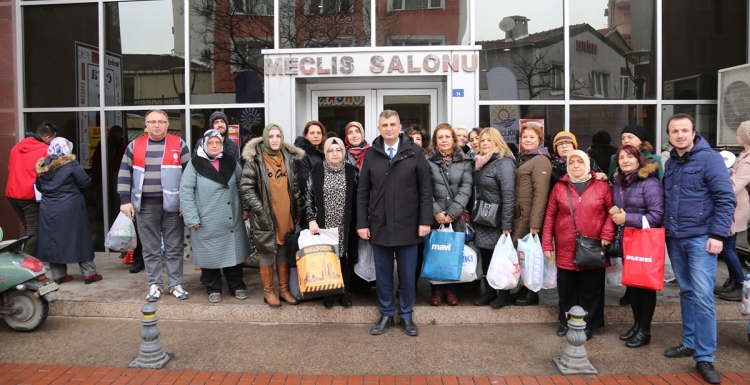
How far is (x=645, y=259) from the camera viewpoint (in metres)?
4.33

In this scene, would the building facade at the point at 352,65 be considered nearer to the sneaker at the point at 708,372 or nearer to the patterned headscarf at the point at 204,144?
the patterned headscarf at the point at 204,144

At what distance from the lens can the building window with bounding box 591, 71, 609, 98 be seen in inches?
315

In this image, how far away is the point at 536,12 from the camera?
26.4ft

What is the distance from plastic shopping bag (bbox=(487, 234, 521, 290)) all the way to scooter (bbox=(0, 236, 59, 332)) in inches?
169

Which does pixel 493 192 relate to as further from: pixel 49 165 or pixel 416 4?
pixel 49 165

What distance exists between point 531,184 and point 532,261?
2.45 ft

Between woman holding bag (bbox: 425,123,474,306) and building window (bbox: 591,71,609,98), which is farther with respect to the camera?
building window (bbox: 591,71,609,98)

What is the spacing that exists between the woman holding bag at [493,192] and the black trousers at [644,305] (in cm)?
117

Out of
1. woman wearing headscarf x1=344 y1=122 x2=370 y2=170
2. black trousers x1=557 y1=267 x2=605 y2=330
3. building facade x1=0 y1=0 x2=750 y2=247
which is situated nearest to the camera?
black trousers x1=557 y1=267 x2=605 y2=330

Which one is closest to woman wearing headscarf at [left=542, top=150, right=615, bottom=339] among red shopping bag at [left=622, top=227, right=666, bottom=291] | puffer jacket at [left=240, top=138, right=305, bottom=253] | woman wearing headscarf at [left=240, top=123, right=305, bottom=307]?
red shopping bag at [left=622, top=227, right=666, bottom=291]

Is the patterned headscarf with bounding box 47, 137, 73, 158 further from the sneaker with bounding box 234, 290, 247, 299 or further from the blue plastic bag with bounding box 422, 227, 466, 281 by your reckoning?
the blue plastic bag with bounding box 422, 227, 466, 281

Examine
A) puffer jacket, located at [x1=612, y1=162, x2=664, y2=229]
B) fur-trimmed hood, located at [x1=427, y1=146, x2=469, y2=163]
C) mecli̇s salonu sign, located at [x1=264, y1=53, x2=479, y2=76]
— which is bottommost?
puffer jacket, located at [x1=612, y1=162, x2=664, y2=229]

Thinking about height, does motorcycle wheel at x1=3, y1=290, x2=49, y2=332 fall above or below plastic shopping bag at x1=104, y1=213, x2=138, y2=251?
below

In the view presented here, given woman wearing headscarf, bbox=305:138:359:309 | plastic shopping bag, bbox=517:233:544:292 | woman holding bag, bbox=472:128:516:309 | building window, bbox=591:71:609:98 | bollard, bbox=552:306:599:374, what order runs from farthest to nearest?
building window, bbox=591:71:609:98, woman wearing headscarf, bbox=305:138:359:309, woman holding bag, bbox=472:128:516:309, plastic shopping bag, bbox=517:233:544:292, bollard, bbox=552:306:599:374
